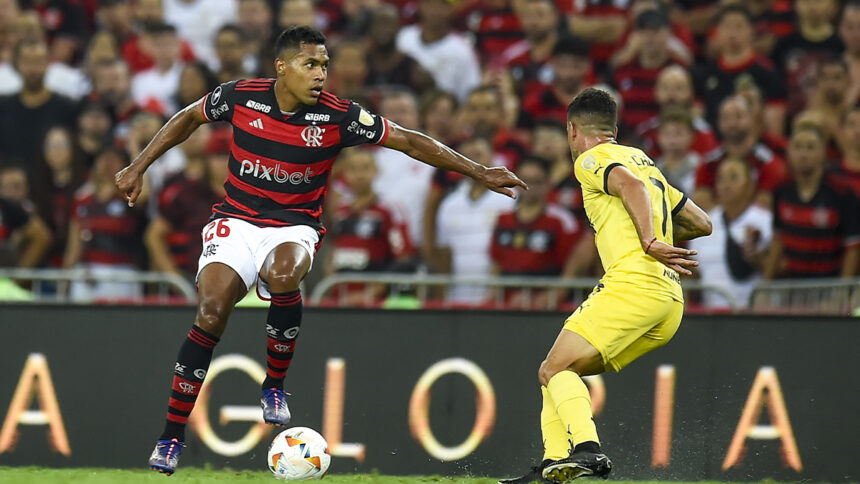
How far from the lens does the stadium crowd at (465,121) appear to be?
10664 mm

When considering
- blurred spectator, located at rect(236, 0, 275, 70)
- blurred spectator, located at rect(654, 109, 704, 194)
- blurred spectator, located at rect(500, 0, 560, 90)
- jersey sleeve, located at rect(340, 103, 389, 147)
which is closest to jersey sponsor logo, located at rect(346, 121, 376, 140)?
jersey sleeve, located at rect(340, 103, 389, 147)

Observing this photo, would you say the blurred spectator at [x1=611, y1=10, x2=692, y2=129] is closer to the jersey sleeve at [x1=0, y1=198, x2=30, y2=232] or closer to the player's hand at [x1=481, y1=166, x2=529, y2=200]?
the player's hand at [x1=481, y1=166, x2=529, y2=200]

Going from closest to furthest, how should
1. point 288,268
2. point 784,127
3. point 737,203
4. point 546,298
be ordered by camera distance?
point 288,268
point 546,298
point 737,203
point 784,127

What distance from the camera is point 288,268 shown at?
7266 millimetres

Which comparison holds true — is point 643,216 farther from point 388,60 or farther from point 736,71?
point 388,60

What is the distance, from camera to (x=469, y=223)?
36.3ft

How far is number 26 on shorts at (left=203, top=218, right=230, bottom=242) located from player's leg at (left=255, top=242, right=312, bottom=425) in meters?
0.32

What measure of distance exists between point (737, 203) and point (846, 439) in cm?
278

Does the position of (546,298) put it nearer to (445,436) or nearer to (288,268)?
(445,436)

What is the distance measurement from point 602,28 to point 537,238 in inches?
126

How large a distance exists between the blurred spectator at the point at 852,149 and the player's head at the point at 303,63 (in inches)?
212

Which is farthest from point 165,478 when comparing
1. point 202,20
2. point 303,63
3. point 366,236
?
point 202,20

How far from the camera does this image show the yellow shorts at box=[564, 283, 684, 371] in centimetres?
667

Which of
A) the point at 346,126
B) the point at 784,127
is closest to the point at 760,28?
the point at 784,127
